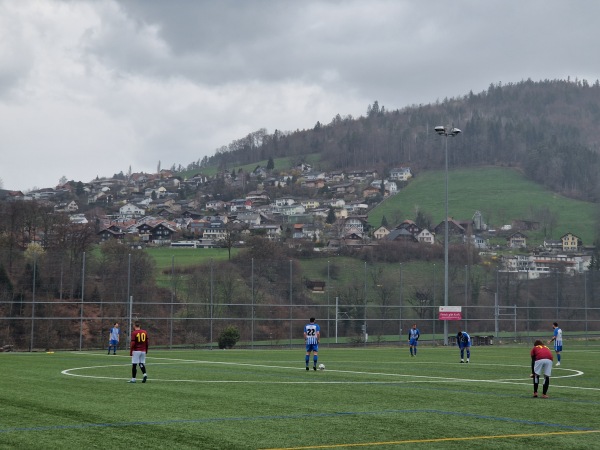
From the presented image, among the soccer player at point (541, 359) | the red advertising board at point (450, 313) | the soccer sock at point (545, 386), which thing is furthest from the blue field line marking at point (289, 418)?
the red advertising board at point (450, 313)

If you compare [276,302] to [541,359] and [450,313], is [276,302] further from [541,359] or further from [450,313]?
[541,359]

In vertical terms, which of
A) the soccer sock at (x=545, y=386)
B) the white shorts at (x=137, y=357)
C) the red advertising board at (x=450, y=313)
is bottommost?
the soccer sock at (x=545, y=386)

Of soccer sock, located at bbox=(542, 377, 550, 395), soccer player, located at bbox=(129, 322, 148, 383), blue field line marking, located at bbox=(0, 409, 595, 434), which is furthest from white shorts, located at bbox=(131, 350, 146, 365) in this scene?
soccer sock, located at bbox=(542, 377, 550, 395)

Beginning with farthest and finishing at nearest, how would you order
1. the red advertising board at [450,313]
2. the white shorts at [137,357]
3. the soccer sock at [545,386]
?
1. the red advertising board at [450,313]
2. the white shorts at [137,357]
3. the soccer sock at [545,386]

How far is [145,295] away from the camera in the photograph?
185 feet

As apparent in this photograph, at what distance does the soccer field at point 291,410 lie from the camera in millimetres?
14273

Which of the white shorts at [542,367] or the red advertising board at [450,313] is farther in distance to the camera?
the red advertising board at [450,313]

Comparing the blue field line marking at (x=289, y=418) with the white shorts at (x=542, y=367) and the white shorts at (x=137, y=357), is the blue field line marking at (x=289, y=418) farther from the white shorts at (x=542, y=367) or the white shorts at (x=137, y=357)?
the white shorts at (x=137, y=357)

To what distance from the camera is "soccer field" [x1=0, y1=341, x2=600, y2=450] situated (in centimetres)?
1427

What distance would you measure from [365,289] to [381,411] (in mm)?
48922

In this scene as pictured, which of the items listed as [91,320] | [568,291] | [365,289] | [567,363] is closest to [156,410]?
[567,363]

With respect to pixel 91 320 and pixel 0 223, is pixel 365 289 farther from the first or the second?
pixel 0 223

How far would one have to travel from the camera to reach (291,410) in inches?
725

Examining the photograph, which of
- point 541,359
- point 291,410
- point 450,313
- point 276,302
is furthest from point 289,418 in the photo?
point 450,313
